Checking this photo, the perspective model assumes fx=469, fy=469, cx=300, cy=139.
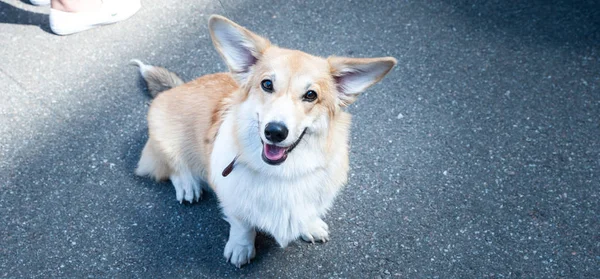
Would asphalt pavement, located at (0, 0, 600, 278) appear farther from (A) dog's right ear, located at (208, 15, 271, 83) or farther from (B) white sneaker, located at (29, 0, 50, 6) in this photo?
(A) dog's right ear, located at (208, 15, 271, 83)

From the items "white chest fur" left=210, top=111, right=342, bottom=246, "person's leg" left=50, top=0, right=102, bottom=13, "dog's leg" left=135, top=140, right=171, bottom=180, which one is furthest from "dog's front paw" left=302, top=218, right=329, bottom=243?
"person's leg" left=50, top=0, right=102, bottom=13

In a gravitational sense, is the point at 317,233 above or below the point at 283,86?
below

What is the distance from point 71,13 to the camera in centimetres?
366

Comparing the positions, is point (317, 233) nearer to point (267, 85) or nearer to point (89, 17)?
point (267, 85)

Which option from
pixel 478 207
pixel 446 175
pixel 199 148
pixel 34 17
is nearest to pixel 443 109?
pixel 446 175

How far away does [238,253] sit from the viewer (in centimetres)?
254

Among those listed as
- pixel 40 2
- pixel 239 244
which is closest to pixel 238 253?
pixel 239 244

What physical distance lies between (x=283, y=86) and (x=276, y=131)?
0.23 metres

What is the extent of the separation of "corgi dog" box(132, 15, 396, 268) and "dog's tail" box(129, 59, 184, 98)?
0.94 feet

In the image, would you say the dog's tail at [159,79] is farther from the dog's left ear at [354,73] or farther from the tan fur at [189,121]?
the dog's left ear at [354,73]

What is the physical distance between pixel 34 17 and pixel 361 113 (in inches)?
110

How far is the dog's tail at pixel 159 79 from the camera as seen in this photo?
9.70 feet

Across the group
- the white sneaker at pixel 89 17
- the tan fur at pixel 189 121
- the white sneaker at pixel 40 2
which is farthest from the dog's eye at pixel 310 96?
the white sneaker at pixel 40 2

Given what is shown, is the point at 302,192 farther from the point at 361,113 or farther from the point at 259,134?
the point at 361,113
